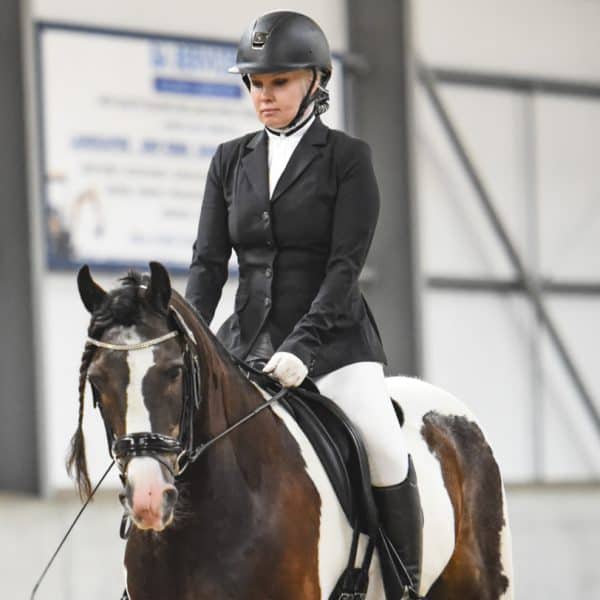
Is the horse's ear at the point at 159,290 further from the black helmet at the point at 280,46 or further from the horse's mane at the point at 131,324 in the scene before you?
the black helmet at the point at 280,46

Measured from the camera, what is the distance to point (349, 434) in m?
3.55

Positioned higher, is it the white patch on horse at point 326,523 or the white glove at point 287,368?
the white glove at point 287,368

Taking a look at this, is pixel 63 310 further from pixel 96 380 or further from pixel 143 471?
pixel 143 471

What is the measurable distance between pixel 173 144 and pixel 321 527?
17.9 feet

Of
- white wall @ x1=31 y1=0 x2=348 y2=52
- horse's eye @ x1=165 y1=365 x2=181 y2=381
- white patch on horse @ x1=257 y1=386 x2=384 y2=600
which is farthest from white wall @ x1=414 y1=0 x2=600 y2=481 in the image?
horse's eye @ x1=165 y1=365 x2=181 y2=381

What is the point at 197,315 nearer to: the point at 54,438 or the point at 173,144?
the point at 54,438

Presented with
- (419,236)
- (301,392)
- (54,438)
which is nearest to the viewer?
(301,392)

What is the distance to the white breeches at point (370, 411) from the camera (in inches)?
141

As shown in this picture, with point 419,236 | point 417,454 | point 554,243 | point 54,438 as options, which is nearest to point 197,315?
point 417,454

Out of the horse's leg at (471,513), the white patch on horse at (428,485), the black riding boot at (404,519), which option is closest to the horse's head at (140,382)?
the black riding boot at (404,519)

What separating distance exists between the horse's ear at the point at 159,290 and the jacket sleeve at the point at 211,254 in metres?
0.55

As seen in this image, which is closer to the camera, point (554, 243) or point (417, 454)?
point (417, 454)

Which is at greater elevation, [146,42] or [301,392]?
[146,42]

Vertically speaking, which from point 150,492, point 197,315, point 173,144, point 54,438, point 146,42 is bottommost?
point 54,438
